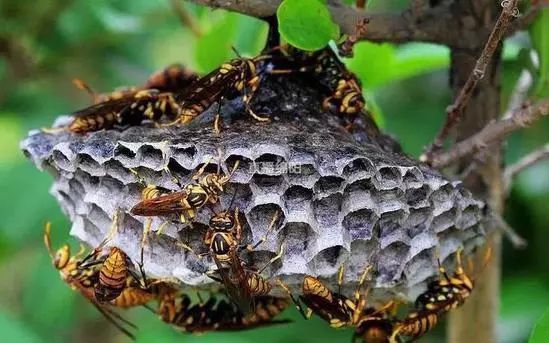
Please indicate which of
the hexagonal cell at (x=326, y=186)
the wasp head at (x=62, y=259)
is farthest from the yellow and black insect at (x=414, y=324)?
the wasp head at (x=62, y=259)

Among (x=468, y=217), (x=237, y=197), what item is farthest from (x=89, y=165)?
(x=468, y=217)

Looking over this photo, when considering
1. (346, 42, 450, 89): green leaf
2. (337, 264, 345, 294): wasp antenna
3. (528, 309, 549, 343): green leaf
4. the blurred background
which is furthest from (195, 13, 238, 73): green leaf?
(528, 309, 549, 343): green leaf

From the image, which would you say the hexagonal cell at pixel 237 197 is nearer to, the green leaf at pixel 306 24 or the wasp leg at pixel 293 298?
the wasp leg at pixel 293 298

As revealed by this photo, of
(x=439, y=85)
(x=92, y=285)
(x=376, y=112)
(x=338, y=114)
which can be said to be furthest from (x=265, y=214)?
(x=439, y=85)

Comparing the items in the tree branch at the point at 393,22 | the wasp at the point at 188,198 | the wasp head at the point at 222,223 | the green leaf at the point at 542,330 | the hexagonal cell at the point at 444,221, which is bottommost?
the green leaf at the point at 542,330

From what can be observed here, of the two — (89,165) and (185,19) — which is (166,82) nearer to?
(89,165)

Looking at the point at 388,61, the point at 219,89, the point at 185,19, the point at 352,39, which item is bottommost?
the point at 219,89
